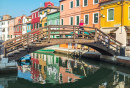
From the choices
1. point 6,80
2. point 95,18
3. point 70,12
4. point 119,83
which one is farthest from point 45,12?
point 119,83

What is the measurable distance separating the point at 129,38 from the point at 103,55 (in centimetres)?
515

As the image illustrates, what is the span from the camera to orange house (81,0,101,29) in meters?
22.9

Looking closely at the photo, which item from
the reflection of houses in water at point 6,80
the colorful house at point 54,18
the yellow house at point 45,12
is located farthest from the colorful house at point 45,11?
the reflection of houses in water at point 6,80

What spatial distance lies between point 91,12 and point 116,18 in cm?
463

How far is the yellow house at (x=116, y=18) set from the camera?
19.3 m

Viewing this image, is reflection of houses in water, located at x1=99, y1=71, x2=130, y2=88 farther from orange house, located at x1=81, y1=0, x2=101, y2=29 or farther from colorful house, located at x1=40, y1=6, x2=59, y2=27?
colorful house, located at x1=40, y1=6, x2=59, y2=27

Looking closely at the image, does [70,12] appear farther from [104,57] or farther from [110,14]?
[104,57]

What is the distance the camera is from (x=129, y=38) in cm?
2138

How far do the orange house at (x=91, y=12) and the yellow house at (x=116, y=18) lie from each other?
2.91ft

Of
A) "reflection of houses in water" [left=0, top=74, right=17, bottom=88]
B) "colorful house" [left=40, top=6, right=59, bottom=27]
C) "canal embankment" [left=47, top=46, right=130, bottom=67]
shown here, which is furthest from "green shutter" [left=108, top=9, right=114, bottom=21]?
"colorful house" [left=40, top=6, right=59, bottom=27]

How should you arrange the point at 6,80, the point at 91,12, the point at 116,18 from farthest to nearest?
the point at 91,12 → the point at 116,18 → the point at 6,80

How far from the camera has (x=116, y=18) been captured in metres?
20.1

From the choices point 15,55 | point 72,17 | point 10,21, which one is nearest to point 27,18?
point 10,21

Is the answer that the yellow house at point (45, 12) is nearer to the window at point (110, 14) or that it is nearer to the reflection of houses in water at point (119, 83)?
the window at point (110, 14)
